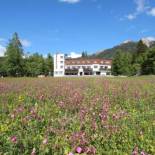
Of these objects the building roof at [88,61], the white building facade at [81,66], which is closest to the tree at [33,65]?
the white building facade at [81,66]

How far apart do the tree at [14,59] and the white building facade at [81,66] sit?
252 feet

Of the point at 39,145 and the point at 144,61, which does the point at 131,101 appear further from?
the point at 144,61

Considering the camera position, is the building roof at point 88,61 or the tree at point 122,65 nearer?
the tree at point 122,65

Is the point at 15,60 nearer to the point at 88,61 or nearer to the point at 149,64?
the point at 149,64

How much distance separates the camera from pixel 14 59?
282ft

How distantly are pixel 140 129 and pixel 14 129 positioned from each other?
2.13 m

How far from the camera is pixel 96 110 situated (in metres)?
7.61

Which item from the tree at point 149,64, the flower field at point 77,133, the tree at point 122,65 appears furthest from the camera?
the tree at point 122,65

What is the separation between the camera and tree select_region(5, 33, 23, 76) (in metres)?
85.5

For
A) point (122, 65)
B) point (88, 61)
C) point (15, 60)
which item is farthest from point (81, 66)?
point (15, 60)

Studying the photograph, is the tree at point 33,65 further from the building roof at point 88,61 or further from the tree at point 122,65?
the building roof at point 88,61

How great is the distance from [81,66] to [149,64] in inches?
3790

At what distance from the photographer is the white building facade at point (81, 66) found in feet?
554

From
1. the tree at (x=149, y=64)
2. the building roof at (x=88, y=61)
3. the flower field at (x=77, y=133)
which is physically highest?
the building roof at (x=88, y=61)
